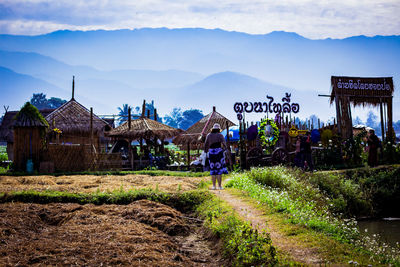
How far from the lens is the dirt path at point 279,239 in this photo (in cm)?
589

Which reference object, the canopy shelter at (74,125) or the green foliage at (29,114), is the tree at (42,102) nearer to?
the canopy shelter at (74,125)

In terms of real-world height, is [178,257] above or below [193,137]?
below

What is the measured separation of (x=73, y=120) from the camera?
3478 cm

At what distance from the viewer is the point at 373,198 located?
18.6m

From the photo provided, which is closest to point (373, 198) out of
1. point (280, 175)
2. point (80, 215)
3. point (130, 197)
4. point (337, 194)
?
point (337, 194)

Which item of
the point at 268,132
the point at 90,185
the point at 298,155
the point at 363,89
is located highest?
the point at 363,89

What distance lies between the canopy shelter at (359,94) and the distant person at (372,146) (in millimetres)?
5716

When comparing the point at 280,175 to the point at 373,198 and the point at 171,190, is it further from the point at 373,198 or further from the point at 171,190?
the point at 373,198

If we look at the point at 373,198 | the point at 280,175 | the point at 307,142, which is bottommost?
the point at 373,198

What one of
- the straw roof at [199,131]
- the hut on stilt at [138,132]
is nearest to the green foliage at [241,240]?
the hut on stilt at [138,132]

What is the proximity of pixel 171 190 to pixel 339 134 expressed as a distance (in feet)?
50.4

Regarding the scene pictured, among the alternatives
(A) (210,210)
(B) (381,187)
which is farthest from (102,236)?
(B) (381,187)

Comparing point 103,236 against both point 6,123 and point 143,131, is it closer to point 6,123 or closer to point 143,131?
point 143,131

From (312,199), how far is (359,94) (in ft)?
52.6
